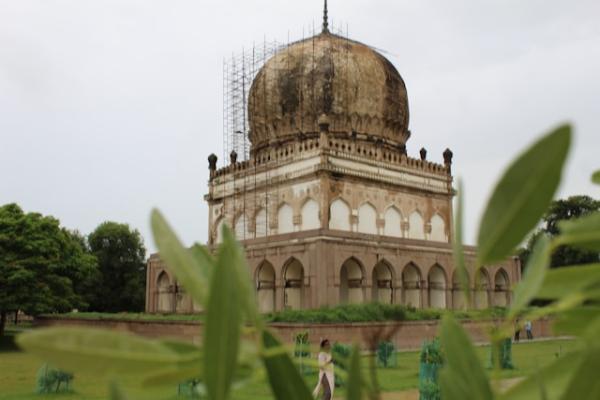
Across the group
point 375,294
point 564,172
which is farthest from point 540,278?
point 375,294

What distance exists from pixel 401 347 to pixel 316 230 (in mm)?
3034

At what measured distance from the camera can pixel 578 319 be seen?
575 mm

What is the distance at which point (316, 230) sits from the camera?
44.9 feet

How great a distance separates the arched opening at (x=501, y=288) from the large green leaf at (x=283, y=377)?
1799cm

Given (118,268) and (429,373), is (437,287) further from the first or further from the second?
(118,268)

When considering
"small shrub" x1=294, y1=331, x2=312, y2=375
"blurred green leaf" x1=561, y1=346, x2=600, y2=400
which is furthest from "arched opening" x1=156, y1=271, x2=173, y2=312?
"blurred green leaf" x1=561, y1=346, x2=600, y2=400

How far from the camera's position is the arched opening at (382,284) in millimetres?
15172

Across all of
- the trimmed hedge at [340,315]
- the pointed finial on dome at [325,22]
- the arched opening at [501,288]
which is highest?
the pointed finial on dome at [325,22]

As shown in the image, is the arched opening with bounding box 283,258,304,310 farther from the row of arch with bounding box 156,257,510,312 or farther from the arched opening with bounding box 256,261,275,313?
the arched opening with bounding box 256,261,275,313

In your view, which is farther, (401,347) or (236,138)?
(236,138)

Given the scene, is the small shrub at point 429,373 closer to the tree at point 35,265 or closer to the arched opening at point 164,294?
the tree at point 35,265

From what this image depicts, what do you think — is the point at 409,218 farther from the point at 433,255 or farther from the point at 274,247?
the point at 274,247

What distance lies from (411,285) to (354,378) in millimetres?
15567

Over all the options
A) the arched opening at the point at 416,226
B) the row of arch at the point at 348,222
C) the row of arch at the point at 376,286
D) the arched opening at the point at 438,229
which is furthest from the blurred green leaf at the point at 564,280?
the arched opening at the point at 438,229
